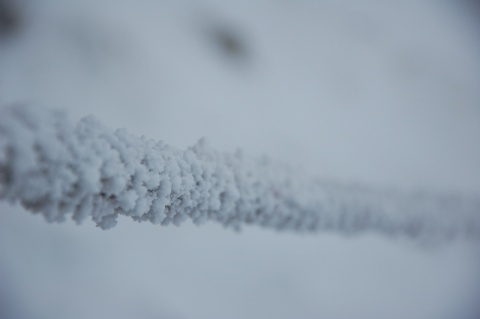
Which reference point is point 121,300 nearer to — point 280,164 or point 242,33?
point 280,164

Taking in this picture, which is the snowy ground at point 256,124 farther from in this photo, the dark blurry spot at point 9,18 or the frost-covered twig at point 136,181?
the frost-covered twig at point 136,181

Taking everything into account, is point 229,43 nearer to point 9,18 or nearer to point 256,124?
point 256,124

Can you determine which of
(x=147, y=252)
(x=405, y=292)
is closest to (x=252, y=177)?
(x=147, y=252)

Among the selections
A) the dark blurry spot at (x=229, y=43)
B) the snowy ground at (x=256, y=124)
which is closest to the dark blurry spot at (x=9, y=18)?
the snowy ground at (x=256, y=124)

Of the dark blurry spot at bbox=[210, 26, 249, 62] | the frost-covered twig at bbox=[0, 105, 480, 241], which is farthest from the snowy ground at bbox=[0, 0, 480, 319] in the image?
the frost-covered twig at bbox=[0, 105, 480, 241]

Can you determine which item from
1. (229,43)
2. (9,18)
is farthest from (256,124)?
(9,18)

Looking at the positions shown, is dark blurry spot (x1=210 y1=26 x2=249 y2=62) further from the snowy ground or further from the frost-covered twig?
the frost-covered twig
